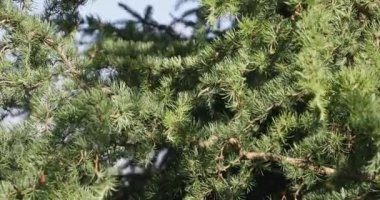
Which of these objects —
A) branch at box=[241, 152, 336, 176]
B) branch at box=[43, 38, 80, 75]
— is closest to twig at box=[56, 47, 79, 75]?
branch at box=[43, 38, 80, 75]

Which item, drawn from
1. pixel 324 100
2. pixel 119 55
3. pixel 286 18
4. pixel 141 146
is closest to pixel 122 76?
pixel 119 55

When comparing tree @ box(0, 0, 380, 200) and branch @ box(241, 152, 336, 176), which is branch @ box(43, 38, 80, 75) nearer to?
tree @ box(0, 0, 380, 200)

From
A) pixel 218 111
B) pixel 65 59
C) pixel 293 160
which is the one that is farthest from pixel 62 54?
pixel 293 160

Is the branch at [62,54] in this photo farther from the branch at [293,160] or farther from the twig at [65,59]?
the branch at [293,160]

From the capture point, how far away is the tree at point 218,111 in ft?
2.67

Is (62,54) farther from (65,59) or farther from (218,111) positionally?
(218,111)

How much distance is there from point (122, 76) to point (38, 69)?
0.24 m

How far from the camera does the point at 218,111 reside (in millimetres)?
1218

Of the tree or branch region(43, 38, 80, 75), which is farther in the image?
branch region(43, 38, 80, 75)

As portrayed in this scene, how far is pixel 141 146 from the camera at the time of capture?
0.97m

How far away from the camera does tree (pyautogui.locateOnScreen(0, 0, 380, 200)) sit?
0.81 m

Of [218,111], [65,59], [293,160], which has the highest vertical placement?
[65,59]

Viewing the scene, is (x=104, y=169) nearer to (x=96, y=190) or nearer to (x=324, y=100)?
(x=96, y=190)

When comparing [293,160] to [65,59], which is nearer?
[293,160]
